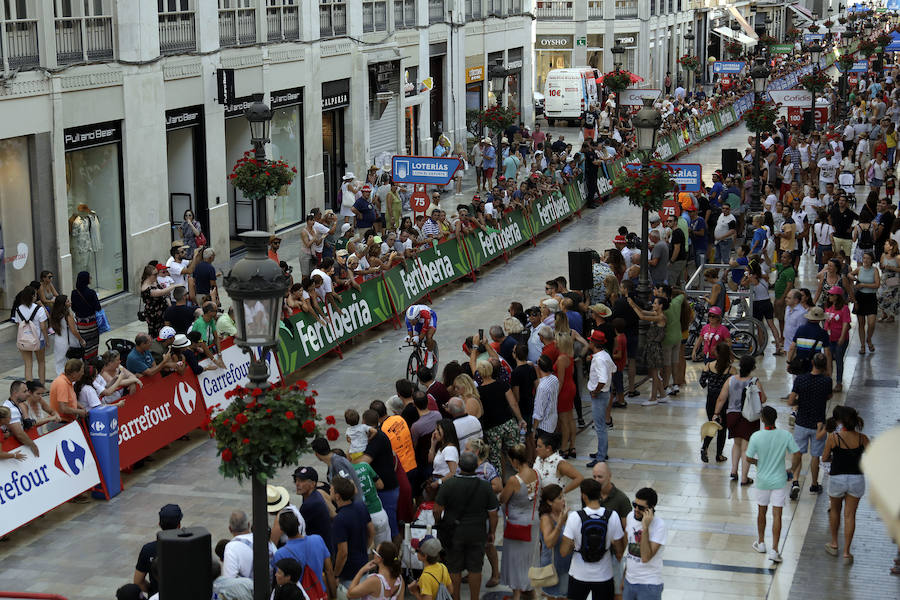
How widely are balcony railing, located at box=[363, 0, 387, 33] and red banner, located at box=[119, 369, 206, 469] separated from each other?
69.1 ft

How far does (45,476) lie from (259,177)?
35.8 feet

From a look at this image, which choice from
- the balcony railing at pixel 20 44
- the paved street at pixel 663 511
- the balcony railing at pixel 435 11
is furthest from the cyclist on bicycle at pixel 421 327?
the balcony railing at pixel 435 11

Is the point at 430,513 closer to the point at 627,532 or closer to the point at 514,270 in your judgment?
the point at 627,532

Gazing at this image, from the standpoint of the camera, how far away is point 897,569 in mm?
11836

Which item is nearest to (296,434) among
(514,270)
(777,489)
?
(777,489)

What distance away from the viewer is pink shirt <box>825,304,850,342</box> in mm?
17062

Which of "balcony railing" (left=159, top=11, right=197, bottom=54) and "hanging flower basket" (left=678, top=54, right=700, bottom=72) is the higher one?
"balcony railing" (left=159, top=11, right=197, bottom=54)

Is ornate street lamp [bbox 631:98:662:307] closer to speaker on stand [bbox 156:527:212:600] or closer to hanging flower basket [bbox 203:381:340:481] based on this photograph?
hanging flower basket [bbox 203:381:340:481]

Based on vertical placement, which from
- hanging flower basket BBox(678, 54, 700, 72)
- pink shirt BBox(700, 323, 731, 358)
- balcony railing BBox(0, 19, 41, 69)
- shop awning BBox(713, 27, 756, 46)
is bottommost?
pink shirt BBox(700, 323, 731, 358)

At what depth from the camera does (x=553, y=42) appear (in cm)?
6444

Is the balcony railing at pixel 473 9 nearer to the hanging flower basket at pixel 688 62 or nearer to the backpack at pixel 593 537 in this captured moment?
the hanging flower basket at pixel 688 62

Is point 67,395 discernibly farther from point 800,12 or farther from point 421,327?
point 800,12

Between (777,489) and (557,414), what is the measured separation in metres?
3.11

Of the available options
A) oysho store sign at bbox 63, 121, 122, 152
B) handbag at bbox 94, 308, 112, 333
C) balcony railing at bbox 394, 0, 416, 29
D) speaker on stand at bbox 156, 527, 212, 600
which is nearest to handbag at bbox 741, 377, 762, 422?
speaker on stand at bbox 156, 527, 212, 600
